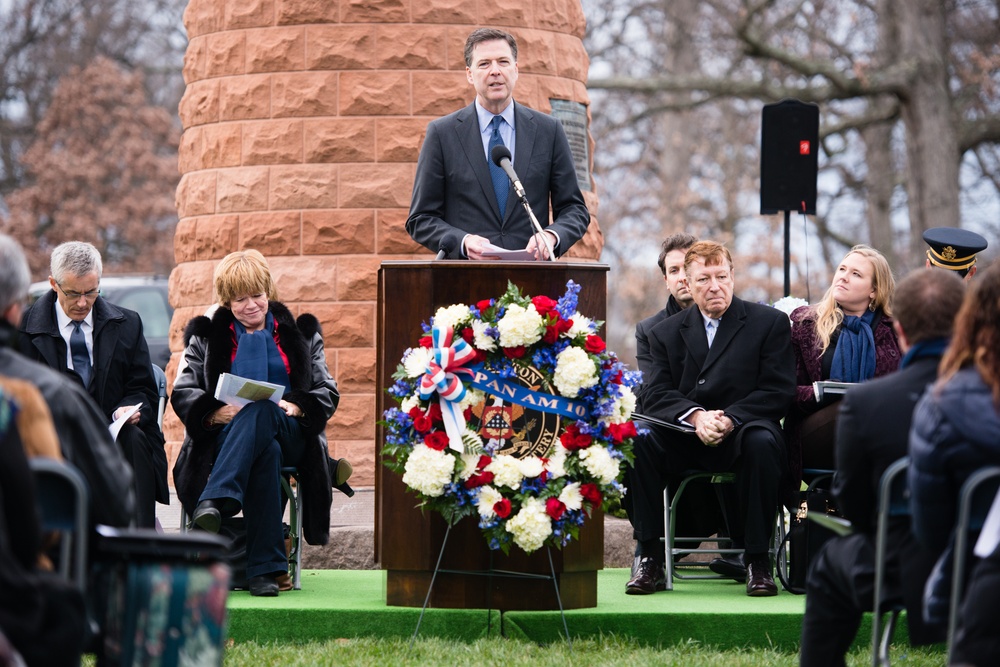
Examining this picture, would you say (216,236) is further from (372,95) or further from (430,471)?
(430,471)

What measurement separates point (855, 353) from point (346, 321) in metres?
3.28

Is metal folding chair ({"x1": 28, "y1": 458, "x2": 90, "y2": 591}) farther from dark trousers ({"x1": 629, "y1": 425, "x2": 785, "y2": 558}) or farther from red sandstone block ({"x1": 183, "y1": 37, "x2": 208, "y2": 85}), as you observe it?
red sandstone block ({"x1": 183, "y1": 37, "x2": 208, "y2": 85})

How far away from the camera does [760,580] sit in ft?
21.8

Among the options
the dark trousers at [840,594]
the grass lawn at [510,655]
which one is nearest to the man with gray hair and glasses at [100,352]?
the grass lawn at [510,655]

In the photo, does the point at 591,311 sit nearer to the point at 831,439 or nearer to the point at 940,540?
the point at 831,439

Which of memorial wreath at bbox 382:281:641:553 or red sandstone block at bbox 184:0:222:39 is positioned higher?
red sandstone block at bbox 184:0:222:39

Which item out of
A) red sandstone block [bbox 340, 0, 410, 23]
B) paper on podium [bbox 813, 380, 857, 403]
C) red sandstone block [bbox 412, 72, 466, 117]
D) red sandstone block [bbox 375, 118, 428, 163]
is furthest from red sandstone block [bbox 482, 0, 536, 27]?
paper on podium [bbox 813, 380, 857, 403]

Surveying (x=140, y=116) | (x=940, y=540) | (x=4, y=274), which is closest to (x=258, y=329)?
(x=4, y=274)

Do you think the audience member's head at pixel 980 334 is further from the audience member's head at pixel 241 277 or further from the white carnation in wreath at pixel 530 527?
the audience member's head at pixel 241 277

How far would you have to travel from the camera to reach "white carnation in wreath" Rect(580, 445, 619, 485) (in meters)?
5.77

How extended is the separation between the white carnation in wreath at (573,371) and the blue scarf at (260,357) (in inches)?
65.3

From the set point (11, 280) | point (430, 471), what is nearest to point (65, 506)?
point (11, 280)

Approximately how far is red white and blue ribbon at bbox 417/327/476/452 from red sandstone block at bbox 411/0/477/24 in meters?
3.80

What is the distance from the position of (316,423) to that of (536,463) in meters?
1.47
